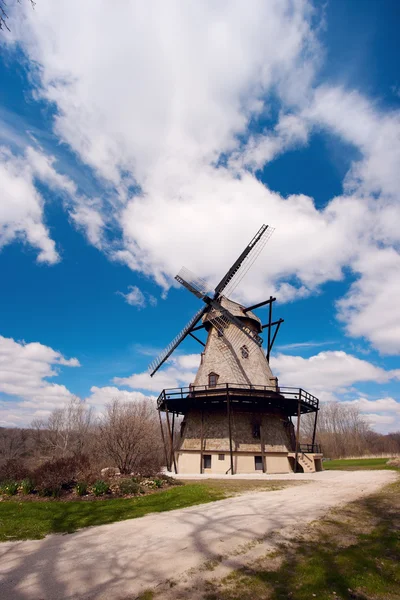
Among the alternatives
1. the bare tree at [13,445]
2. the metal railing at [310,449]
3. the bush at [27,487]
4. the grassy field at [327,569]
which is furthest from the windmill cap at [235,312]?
the bare tree at [13,445]

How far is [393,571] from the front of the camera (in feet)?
17.9

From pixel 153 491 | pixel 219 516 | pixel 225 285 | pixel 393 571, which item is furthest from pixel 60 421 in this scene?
pixel 393 571

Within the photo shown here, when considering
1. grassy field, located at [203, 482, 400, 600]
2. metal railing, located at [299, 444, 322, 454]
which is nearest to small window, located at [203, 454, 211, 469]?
metal railing, located at [299, 444, 322, 454]

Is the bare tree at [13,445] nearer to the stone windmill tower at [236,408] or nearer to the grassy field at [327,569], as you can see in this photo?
the stone windmill tower at [236,408]

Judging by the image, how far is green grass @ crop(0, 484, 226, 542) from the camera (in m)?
8.44

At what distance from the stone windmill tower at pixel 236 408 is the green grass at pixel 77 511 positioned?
8.98 m

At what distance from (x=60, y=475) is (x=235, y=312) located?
1741cm

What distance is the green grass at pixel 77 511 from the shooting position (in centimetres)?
844

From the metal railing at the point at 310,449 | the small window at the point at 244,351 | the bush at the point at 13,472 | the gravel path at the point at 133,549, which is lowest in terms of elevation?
the gravel path at the point at 133,549

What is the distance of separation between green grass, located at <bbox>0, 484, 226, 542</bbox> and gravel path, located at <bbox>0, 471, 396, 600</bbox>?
0.66 meters

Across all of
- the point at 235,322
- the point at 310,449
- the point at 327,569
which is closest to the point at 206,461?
the point at 310,449

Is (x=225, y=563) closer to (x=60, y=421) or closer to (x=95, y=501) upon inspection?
(x=95, y=501)

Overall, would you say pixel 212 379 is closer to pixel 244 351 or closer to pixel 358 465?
pixel 244 351

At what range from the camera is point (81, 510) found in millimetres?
10438
